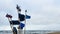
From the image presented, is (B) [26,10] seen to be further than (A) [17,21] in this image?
Yes

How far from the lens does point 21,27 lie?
11.4 meters

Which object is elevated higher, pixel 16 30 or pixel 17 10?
pixel 17 10

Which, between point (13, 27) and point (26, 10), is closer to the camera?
point (13, 27)

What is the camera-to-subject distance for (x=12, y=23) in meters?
11.5

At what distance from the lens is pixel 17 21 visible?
1157 cm

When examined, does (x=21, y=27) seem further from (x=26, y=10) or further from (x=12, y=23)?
(x=26, y=10)

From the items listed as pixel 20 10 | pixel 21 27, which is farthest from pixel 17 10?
pixel 21 27

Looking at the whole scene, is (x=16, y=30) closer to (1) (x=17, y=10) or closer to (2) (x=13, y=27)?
(2) (x=13, y=27)

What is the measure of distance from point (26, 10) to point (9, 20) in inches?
54.0

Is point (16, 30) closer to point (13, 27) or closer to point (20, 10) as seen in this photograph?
point (13, 27)

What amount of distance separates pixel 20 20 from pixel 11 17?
511 mm

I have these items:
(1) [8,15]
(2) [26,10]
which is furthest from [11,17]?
(2) [26,10]

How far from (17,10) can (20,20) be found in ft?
2.01

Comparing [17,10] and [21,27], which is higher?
[17,10]
